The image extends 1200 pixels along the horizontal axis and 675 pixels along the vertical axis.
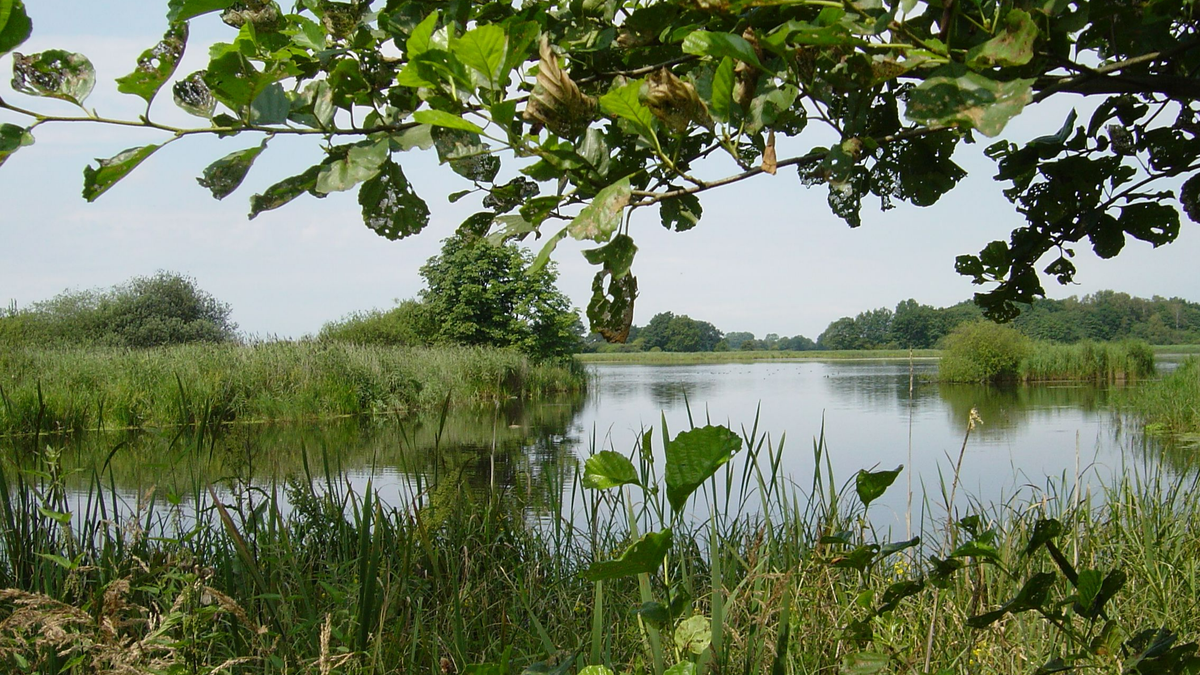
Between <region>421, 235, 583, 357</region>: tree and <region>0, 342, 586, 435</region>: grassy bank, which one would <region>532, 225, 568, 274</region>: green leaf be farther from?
<region>421, 235, 583, 357</region>: tree

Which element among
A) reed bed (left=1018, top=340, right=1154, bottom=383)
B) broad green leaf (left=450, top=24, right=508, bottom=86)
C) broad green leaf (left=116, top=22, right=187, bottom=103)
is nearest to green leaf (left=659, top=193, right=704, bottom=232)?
broad green leaf (left=450, top=24, right=508, bottom=86)

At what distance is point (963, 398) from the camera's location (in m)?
15.9

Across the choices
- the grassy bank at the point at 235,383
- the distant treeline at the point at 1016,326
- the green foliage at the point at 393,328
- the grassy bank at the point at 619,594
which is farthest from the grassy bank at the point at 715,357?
the grassy bank at the point at 619,594

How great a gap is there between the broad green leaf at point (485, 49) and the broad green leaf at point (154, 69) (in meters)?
0.27

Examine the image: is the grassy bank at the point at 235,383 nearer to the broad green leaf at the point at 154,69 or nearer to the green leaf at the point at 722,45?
the broad green leaf at the point at 154,69

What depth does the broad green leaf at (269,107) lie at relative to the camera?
2.18 feet

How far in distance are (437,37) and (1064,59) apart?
61cm

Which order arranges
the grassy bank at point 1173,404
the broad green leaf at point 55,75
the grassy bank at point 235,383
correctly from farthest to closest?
1. the grassy bank at point 235,383
2. the grassy bank at point 1173,404
3. the broad green leaf at point 55,75

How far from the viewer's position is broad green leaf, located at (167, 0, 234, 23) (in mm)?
642

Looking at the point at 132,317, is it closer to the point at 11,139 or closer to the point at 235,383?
the point at 235,383

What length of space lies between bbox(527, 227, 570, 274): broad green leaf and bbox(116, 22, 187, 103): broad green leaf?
366mm

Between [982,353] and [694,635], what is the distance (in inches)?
870

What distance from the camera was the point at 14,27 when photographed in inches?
22.9

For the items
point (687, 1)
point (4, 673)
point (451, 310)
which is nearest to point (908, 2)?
point (687, 1)
